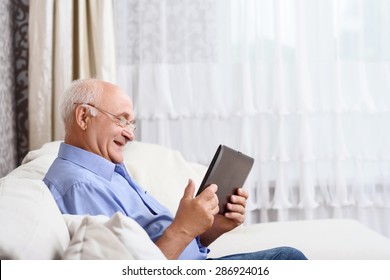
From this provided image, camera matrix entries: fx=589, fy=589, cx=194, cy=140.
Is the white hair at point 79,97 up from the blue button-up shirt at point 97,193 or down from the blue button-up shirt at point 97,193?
up

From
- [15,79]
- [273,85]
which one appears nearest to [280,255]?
[273,85]

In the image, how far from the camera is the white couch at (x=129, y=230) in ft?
3.28

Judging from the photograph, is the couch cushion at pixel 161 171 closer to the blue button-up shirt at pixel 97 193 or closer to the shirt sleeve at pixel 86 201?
the blue button-up shirt at pixel 97 193

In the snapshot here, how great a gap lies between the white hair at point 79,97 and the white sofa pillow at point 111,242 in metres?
0.64

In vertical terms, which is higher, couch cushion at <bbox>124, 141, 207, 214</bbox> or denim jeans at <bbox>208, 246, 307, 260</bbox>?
couch cushion at <bbox>124, 141, 207, 214</bbox>

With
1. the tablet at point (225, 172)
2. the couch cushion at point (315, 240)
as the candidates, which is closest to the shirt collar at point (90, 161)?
the tablet at point (225, 172)

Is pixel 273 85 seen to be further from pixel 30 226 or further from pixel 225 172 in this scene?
pixel 30 226

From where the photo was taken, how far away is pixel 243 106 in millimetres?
3004

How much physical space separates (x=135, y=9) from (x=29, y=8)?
1.73 ft

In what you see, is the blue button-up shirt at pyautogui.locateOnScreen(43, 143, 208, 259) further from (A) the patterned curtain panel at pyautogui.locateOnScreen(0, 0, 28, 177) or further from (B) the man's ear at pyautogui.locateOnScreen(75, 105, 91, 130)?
(A) the patterned curtain panel at pyautogui.locateOnScreen(0, 0, 28, 177)

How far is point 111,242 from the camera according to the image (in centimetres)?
99

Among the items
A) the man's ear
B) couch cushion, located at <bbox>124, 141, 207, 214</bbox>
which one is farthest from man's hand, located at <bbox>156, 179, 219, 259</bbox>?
couch cushion, located at <bbox>124, 141, 207, 214</bbox>

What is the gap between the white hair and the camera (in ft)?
5.45
